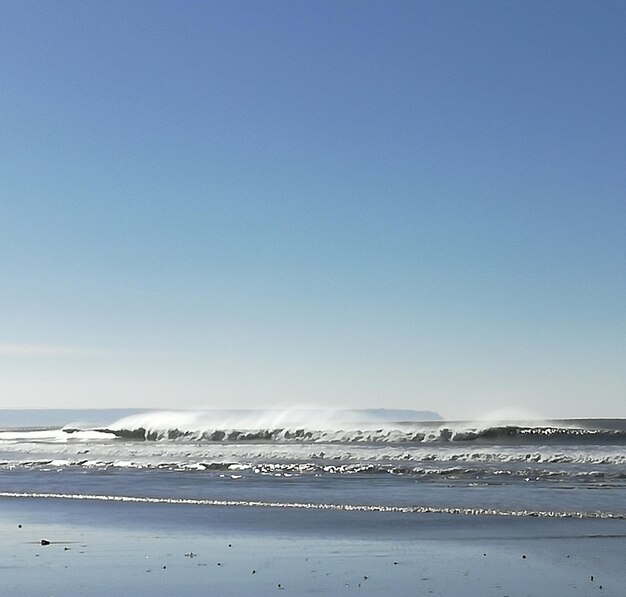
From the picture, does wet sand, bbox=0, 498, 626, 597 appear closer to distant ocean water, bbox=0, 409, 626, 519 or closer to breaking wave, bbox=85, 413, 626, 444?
distant ocean water, bbox=0, 409, 626, 519

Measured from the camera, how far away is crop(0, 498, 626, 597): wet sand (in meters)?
10.8

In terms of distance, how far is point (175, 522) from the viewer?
16969 mm

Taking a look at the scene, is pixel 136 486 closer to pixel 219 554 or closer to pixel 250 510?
pixel 250 510

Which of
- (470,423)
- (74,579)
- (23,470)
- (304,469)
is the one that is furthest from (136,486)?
Result: (470,423)

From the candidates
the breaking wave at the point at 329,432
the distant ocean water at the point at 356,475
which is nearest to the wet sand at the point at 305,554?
the distant ocean water at the point at 356,475

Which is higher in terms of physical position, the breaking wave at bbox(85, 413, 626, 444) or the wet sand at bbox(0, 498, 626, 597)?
the breaking wave at bbox(85, 413, 626, 444)

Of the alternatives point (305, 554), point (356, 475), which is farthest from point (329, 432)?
point (305, 554)

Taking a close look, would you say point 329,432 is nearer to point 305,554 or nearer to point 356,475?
point 356,475

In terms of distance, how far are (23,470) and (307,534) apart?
18.0 m

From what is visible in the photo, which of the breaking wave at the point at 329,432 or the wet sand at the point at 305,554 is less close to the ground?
the breaking wave at the point at 329,432

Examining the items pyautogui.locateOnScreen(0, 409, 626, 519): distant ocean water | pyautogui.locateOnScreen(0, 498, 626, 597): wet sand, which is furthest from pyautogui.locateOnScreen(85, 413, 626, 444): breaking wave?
pyautogui.locateOnScreen(0, 498, 626, 597): wet sand

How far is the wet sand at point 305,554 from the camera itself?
35.6 ft

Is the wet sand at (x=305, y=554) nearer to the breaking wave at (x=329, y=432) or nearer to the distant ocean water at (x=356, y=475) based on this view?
the distant ocean water at (x=356, y=475)

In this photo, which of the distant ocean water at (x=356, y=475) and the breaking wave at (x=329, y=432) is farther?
the breaking wave at (x=329, y=432)
